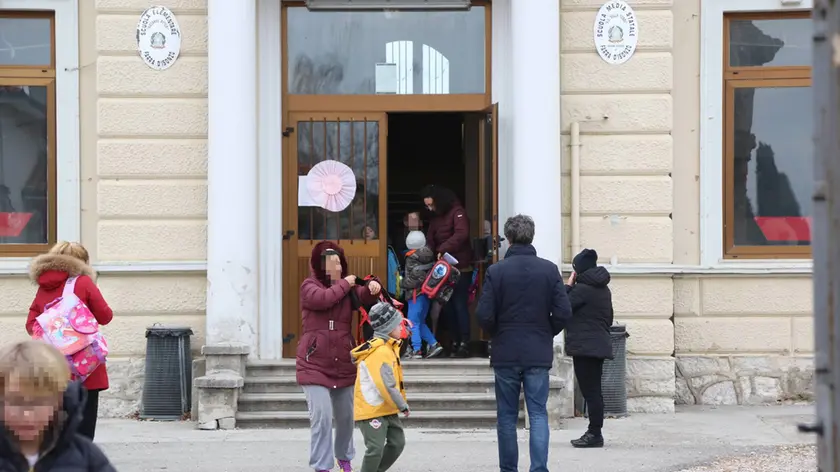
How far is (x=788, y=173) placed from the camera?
11.3 m

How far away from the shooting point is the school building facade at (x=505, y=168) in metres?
10.6

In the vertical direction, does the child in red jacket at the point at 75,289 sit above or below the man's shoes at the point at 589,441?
above

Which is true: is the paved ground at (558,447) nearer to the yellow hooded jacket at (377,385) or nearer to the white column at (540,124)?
the yellow hooded jacket at (377,385)

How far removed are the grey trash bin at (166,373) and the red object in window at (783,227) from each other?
5.51m

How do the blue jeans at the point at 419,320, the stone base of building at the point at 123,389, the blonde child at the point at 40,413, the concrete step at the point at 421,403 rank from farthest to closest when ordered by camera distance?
1. the blue jeans at the point at 419,320
2. the stone base of building at the point at 123,389
3. the concrete step at the point at 421,403
4. the blonde child at the point at 40,413

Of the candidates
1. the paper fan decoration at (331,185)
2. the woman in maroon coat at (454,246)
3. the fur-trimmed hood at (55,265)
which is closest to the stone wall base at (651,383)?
the woman in maroon coat at (454,246)

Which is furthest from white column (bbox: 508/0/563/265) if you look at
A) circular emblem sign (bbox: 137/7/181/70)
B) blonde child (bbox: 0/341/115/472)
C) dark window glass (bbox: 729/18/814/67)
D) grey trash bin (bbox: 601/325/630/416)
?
blonde child (bbox: 0/341/115/472)

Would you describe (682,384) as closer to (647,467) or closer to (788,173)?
(788,173)

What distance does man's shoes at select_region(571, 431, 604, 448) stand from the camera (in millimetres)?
9125

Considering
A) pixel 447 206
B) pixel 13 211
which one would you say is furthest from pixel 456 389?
pixel 13 211

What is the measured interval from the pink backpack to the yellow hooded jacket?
1.61 m

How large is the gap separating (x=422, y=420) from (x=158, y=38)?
4.26 metres

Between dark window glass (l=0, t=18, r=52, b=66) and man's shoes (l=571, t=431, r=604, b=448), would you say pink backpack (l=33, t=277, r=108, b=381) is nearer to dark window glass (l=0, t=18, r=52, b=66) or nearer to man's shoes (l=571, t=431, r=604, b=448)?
man's shoes (l=571, t=431, r=604, b=448)

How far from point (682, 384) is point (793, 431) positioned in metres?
1.51
